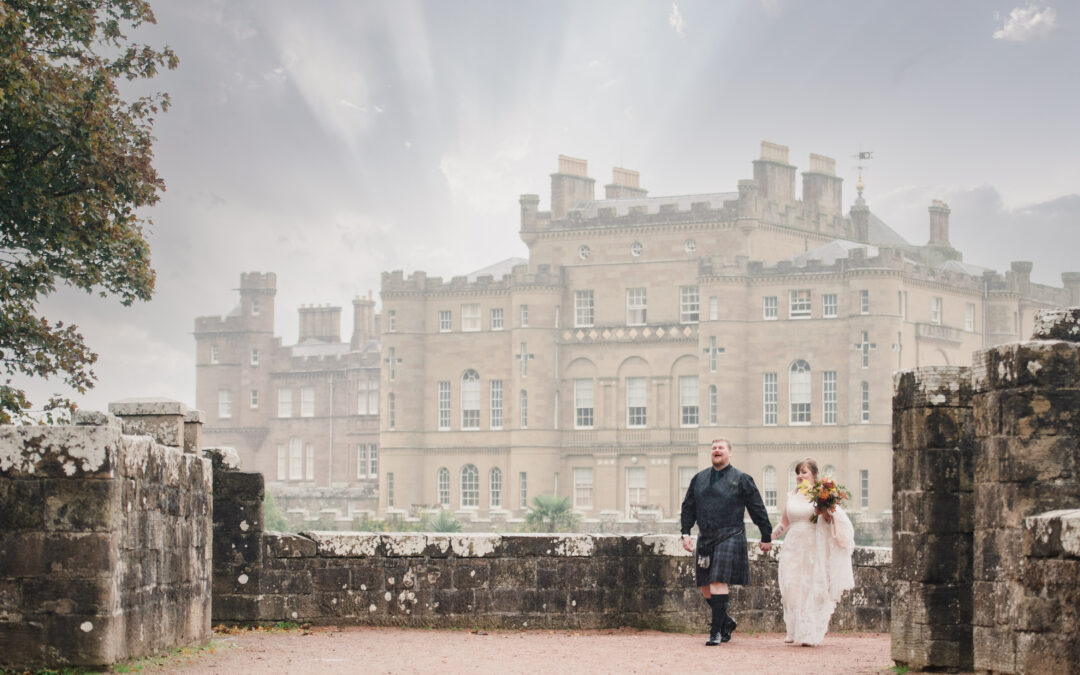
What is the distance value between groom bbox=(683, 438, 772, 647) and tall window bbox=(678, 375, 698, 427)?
67.2 metres

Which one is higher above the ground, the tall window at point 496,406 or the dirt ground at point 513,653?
the tall window at point 496,406

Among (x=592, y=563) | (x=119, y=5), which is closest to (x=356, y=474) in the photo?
(x=119, y=5)

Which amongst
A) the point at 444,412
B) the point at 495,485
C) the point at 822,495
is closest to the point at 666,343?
the point at 495,485

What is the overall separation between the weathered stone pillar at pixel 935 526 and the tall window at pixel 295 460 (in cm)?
9499

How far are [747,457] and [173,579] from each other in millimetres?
67481

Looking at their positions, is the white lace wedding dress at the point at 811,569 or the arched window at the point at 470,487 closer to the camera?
the white lace wedding dress at the point at 811,569

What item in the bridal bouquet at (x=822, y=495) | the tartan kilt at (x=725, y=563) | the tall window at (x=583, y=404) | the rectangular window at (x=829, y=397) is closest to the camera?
the tartan kilt at (x=725, y=563)

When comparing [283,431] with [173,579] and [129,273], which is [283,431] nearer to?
[129,273]

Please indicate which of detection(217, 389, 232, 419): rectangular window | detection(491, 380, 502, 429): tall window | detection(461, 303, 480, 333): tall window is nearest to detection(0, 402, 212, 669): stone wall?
detection(491, 380, 502, 429): tall window

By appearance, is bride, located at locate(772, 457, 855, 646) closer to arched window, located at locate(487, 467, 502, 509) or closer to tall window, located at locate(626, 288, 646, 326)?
tall window, located at locate(626, 288, 646, 326)

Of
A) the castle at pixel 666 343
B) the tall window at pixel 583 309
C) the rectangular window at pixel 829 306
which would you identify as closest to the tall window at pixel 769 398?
the castle at pixel 666 343

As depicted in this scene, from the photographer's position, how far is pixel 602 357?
83188 millimetres

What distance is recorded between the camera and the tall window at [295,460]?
10500 centimetres

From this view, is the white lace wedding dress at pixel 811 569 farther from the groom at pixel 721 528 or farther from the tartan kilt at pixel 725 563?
the tartan kilt at pixel 725 563
